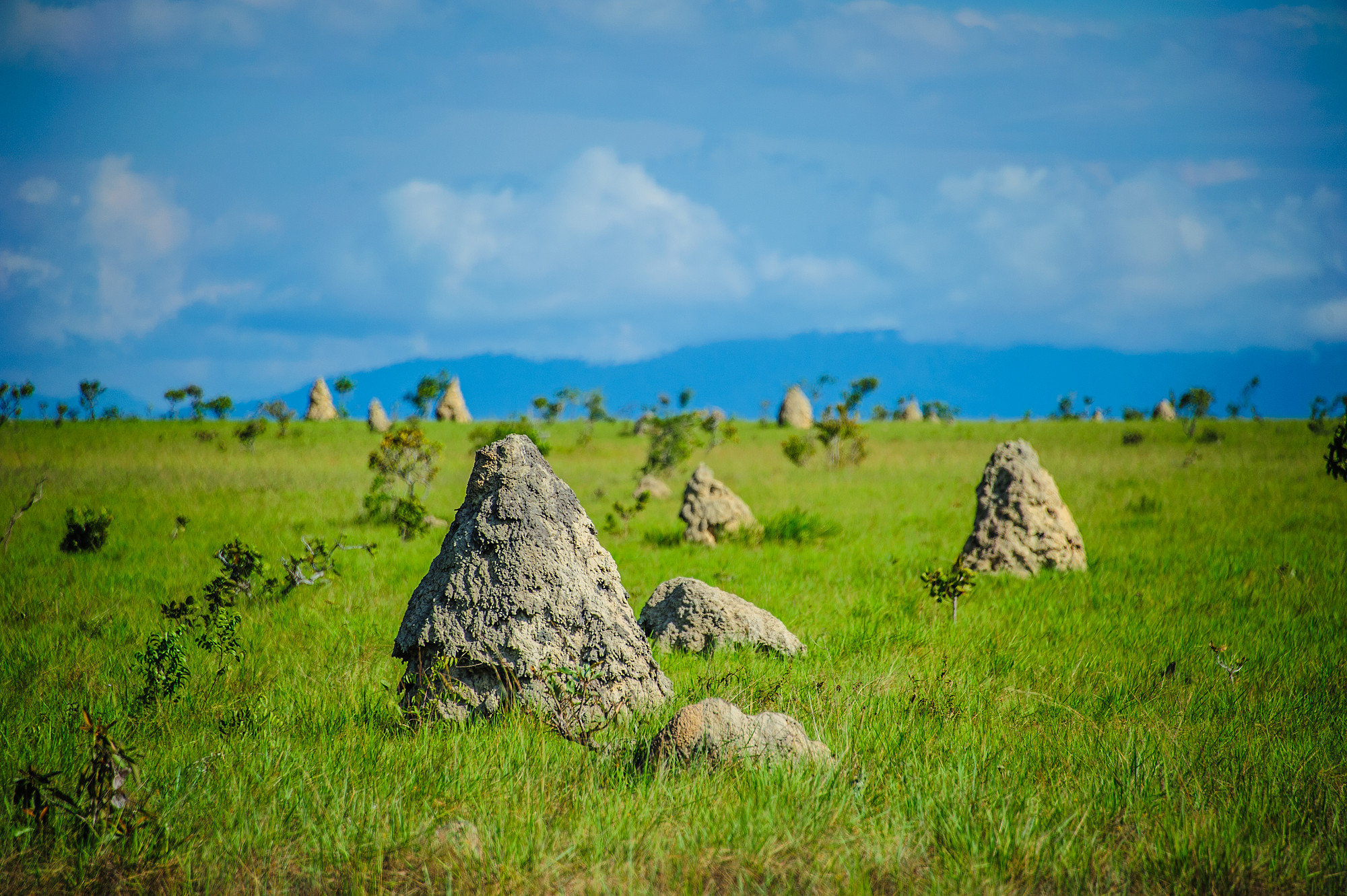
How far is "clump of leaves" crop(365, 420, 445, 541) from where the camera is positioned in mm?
13602

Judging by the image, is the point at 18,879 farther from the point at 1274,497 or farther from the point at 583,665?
the point at 1274,497

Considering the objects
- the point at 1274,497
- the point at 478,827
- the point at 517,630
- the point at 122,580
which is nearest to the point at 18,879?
the point at 478,827

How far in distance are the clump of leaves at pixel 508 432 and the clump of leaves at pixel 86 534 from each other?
1211 centimetres

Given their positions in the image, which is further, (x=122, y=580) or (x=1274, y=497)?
(x=1274, y=497)

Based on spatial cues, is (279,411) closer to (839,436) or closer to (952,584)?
(839,436)

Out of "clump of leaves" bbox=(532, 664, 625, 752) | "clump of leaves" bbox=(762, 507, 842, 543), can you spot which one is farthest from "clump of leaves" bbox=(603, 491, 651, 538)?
"clump of leaves" bbox=(532, 664, 625, 752)

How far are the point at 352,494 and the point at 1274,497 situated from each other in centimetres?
2387

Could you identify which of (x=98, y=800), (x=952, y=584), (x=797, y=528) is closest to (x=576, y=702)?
(x=98, y=800)

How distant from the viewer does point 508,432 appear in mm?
27828

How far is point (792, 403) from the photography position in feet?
204

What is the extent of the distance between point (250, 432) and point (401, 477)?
81.4 feet

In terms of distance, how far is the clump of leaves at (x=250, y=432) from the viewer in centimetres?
3697

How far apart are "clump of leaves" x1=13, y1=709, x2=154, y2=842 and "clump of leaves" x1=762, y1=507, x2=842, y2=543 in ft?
34.8

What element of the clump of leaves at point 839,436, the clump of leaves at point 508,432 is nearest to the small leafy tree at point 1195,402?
the clump of leaves at point 839,436
